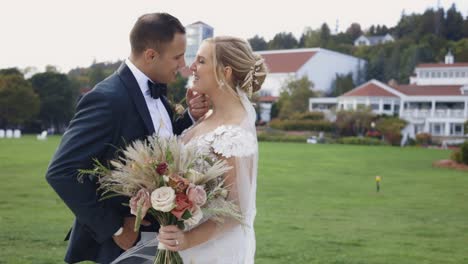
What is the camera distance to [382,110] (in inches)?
2822

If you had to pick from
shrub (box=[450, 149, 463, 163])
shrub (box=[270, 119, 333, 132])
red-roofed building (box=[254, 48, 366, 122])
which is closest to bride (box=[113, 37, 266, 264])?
shrub (box=[450, 149, 463, 163])

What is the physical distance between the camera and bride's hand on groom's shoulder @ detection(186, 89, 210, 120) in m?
4.11

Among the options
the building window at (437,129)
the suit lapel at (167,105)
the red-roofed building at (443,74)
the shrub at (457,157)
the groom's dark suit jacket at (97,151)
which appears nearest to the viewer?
the groom's dark suit jacket at (97,151)

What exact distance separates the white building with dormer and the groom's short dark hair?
199 ft

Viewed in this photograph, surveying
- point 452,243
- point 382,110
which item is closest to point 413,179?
point 452,243

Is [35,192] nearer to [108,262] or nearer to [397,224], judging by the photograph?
[397,224]

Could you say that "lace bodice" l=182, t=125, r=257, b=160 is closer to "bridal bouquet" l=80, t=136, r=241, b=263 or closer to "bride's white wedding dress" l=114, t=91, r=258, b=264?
"bride's white wedding dress" l=114, t=91, r=258, b=264

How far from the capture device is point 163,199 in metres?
2.88

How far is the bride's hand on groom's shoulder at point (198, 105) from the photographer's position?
13.5 ft

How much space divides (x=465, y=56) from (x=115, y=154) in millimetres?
102880

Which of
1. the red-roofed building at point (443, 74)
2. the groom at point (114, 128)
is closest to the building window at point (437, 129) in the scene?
the red-roofed building at point (443, 74)

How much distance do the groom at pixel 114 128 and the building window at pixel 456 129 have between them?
67850 millimetres

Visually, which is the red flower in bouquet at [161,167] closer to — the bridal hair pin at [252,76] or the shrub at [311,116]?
the bridal hair pin at [252,76]

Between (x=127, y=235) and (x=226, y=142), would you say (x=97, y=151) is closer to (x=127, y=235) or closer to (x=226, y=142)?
(x=127, y=235)
